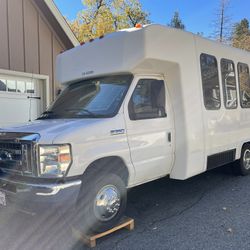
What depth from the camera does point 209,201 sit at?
5.68 metres

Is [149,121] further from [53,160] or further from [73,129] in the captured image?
[53,160]

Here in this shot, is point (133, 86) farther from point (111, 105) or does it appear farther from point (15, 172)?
point (15, 172)

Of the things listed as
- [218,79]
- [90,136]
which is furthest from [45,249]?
[218,79]

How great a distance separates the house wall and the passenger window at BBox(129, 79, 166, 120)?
15.6 ft

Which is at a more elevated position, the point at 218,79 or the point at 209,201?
the point at 218,79

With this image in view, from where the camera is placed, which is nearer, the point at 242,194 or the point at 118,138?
the point at 118,138

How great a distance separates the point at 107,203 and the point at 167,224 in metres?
1.02

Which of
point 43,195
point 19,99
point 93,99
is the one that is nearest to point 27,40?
point 19,99

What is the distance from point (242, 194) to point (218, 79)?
220cm

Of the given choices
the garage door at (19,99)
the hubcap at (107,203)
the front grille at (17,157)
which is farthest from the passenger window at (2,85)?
the hubcap at (107,203)

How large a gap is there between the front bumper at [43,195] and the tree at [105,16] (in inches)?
891

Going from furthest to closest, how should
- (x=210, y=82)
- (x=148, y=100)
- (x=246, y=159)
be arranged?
(x=246, y=159) → (x=210, y=82) → (x=148, y=100)

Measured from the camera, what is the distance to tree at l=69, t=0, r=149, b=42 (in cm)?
2562

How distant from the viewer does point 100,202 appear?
422cm
